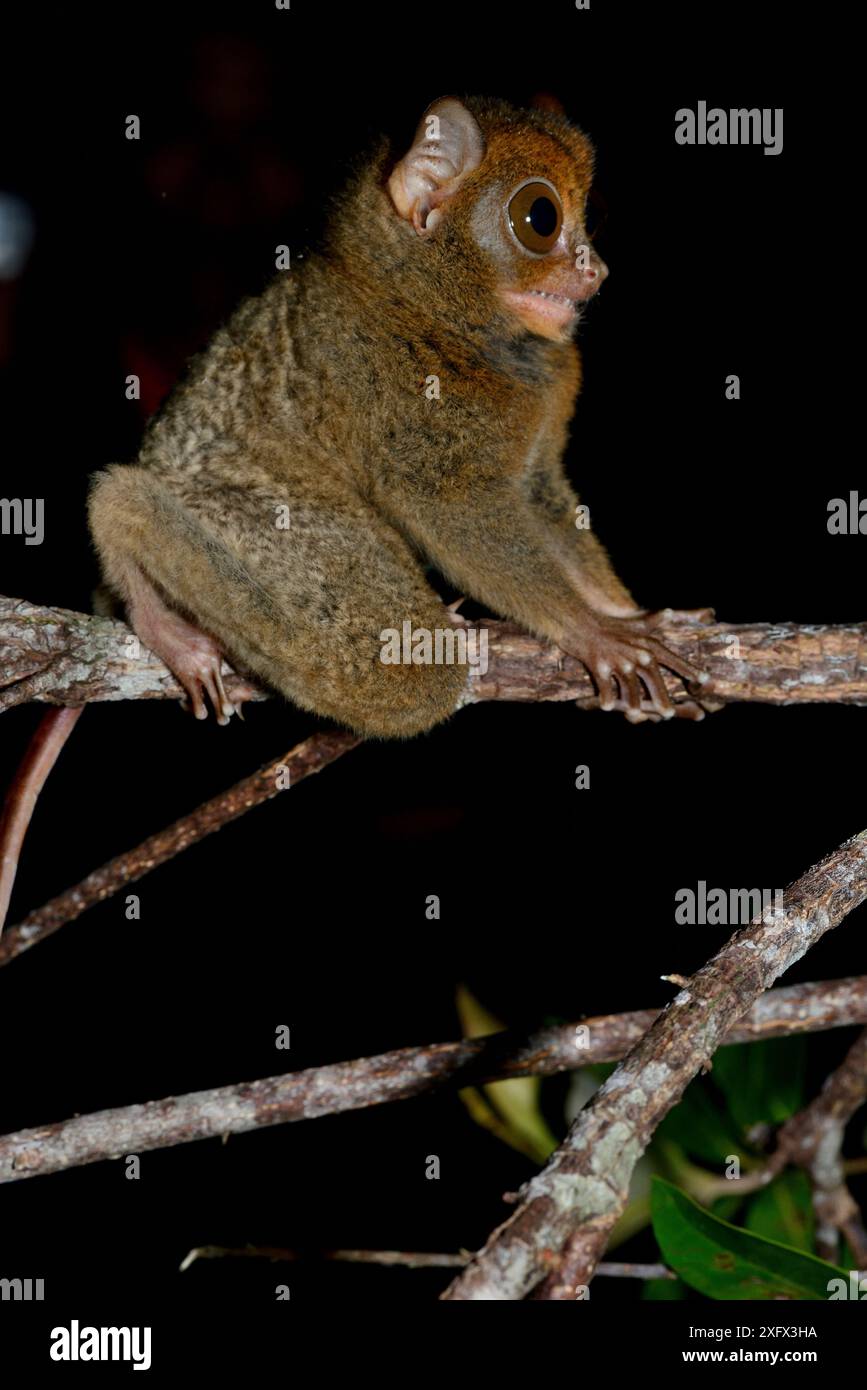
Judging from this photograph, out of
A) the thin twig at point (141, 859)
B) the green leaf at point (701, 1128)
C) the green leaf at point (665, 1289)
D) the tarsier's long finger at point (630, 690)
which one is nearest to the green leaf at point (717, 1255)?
the green leaf at point (665, 1289)

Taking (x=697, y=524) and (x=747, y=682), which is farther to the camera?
(x=697, y=524)

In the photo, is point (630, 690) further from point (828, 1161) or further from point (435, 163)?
point (828, 1161)

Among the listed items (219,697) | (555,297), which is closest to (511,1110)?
(219,697)

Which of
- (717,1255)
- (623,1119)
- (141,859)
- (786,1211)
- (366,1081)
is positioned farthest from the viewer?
(786,1211)

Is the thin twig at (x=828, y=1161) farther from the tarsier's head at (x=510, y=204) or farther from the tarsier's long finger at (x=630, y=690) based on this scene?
the tarsier's head at (x=510, y=204)

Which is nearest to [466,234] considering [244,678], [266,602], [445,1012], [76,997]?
[266,602]

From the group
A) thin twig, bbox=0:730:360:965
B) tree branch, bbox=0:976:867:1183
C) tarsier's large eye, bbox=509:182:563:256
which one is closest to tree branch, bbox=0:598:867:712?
thin twig, bbox=0:730:360:965

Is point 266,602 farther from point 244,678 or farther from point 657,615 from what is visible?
point 657,615
